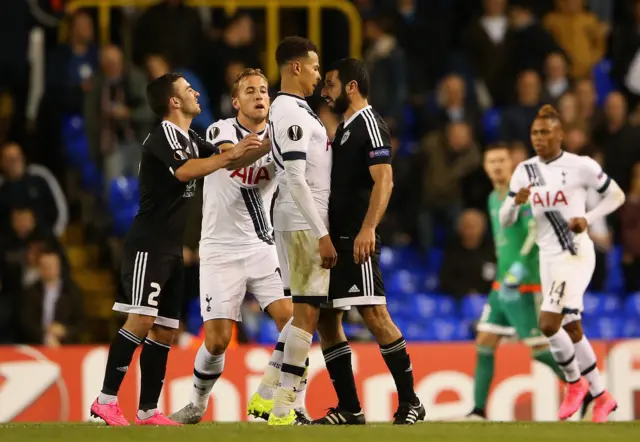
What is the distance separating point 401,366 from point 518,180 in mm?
2649

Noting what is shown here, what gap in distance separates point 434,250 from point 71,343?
445cm

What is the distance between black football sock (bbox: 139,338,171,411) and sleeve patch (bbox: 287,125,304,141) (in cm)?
184

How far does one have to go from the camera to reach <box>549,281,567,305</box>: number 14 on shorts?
10898 mm

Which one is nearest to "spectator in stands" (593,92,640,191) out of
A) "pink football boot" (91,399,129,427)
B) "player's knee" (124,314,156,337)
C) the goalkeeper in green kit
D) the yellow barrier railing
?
the yellow barrier railing

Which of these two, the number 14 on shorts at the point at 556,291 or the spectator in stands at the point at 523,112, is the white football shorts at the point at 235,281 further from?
the spectator in stands at the point at 523,112

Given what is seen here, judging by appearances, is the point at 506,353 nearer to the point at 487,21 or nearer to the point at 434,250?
the point at 434,250

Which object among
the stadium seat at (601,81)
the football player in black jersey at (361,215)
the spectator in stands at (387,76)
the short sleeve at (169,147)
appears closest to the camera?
the football player in black jersey at (361,215)

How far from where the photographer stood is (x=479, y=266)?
1508cm

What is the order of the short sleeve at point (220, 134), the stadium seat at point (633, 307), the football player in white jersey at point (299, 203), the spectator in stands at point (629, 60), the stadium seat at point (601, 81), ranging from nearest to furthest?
the football player in white jersey at point (299, 203) → the short sleeve at point (220, 134) → the stadium seat at point (633, 307) → the spectator in stands at point (629, 60) → the stadium seat at point (601, 81)

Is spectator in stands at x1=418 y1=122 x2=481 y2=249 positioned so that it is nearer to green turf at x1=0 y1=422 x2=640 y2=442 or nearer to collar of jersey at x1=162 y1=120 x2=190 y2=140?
collar of jersey at x1=162 y1=120 x2=190 y2=140

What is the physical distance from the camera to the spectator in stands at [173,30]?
53.6ft

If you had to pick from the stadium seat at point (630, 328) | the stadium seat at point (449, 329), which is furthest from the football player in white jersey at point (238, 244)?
the stadium seat at point (630, 328)

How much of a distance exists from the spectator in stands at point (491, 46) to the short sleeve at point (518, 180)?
20.8ft

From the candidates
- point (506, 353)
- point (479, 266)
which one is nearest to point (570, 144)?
point (479, 266)
